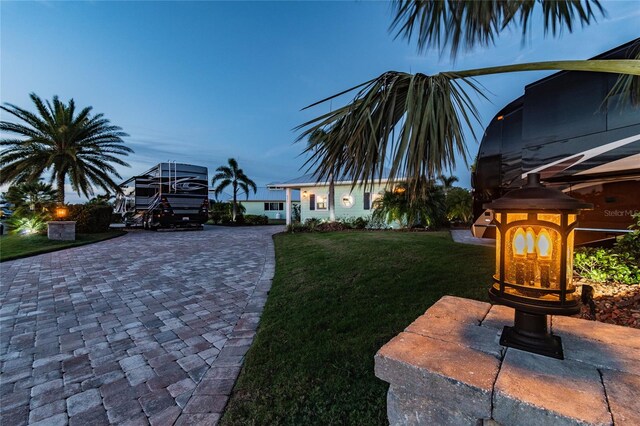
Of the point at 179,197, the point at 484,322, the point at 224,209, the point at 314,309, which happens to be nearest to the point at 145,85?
the point at 224,209

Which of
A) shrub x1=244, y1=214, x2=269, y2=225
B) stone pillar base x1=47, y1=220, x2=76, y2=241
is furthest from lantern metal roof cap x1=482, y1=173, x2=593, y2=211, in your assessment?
shrub x1=244, y1=214, x2=269, y2=225

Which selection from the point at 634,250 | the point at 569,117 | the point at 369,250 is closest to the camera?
the point at 634,250

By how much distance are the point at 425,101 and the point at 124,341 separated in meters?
3.57

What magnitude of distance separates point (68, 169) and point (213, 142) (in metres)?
27.1

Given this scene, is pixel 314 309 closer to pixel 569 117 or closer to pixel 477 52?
pixel 477 52

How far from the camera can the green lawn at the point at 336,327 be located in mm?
1854

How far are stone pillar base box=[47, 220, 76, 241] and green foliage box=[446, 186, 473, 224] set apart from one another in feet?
54.8

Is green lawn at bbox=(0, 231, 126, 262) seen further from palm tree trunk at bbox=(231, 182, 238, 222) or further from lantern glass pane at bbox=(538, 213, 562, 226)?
palm tree trunk at bbox=(231, 182, 238, 222)

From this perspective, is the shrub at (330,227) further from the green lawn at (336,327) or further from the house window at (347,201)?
the green lawn at (336,327)

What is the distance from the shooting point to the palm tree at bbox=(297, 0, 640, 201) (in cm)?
159

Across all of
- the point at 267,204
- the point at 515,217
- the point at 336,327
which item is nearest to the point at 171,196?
the point at 336,327

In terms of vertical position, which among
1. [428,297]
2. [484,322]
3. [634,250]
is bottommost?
[428,297]

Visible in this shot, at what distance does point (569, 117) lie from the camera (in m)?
4.32

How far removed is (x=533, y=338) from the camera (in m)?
1.37
